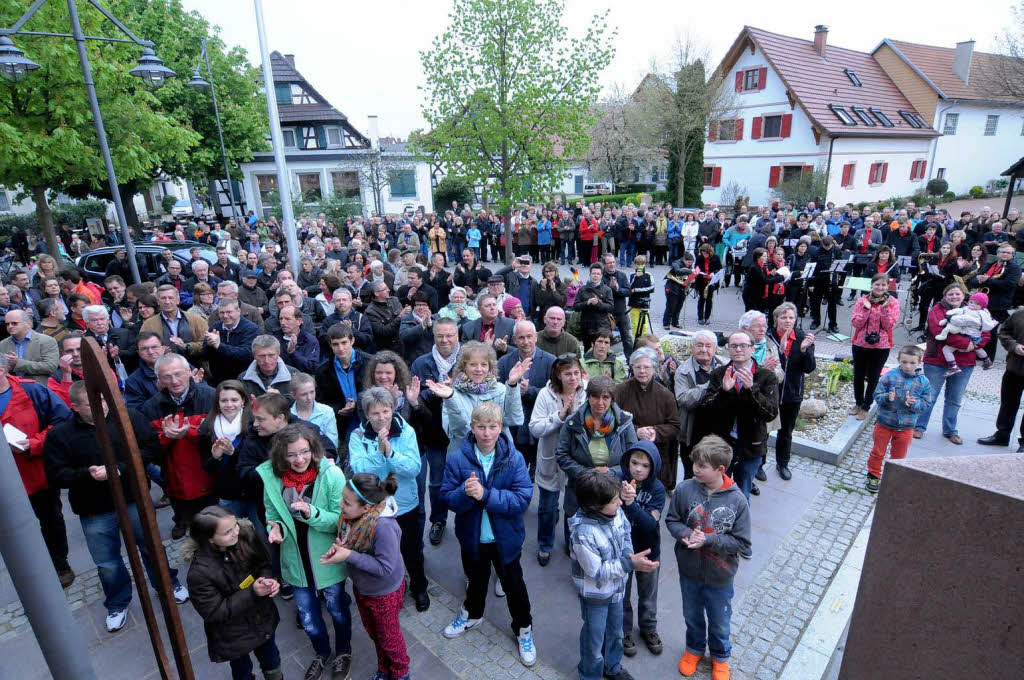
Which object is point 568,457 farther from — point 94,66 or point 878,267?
point 94,66

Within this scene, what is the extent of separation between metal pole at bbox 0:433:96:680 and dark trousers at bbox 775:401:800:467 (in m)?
6.03

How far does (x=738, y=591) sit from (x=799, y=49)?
36.6 m

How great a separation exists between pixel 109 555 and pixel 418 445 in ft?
7.66

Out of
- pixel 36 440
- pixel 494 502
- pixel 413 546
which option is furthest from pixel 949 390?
pixel 36 440

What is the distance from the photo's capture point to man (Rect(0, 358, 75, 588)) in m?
4.43

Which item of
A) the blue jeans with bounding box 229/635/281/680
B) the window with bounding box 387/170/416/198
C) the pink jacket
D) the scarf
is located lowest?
the blue jeans with bounding box 229/635/281/680

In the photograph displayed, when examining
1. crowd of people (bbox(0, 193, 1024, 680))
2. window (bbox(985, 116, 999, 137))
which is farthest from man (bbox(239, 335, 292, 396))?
window (bbox(985, 116, 999, 137))

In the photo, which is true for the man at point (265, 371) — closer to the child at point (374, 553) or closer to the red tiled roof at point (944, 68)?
the child at point (374, 553)

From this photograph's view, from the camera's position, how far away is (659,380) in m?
5.11

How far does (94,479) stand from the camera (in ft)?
13.1

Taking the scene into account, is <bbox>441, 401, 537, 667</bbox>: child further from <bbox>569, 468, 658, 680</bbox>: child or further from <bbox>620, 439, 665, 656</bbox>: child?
<bbox>620, 439, 665, 656</bbox>: child

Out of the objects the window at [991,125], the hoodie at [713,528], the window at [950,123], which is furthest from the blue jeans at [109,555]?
the window at [991,125]

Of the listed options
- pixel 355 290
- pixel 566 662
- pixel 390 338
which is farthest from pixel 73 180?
pixel 566 662

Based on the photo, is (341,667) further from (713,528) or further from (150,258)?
(150,258)
